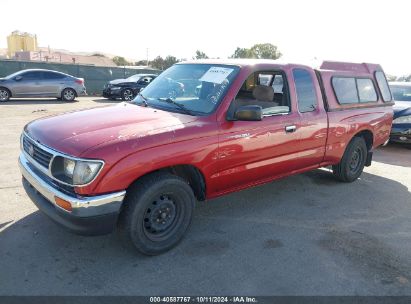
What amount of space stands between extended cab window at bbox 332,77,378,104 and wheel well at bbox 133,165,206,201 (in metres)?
2.61

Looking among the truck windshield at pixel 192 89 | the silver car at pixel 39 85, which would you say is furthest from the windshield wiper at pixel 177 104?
the silver car at pixel 39 85

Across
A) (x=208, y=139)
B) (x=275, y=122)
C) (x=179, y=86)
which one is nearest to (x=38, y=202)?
(x=208, y=139)

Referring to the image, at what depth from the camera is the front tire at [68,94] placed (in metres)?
16.2

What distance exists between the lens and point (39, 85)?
15.3 metres

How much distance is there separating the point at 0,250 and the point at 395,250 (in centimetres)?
391

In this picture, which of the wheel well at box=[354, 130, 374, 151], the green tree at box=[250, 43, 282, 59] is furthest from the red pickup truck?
the green tree at box=[250, 43, 282, 59]

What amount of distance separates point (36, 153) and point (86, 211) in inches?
35.4

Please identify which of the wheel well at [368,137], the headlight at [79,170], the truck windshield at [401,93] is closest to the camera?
the headlight at [79,170]

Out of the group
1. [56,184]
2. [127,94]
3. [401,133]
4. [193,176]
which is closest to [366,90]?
[401,133]

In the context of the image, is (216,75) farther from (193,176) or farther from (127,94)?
(127,94)

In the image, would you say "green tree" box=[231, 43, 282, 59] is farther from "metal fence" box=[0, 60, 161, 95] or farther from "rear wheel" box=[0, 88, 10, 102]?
"rear wheel" box=[0, 88, 10, 102]

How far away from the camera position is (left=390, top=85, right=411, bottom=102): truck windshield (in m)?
9.69

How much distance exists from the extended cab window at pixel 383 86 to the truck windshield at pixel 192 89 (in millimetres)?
3249

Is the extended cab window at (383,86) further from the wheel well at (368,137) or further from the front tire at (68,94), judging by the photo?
the front tire at (68,94)
